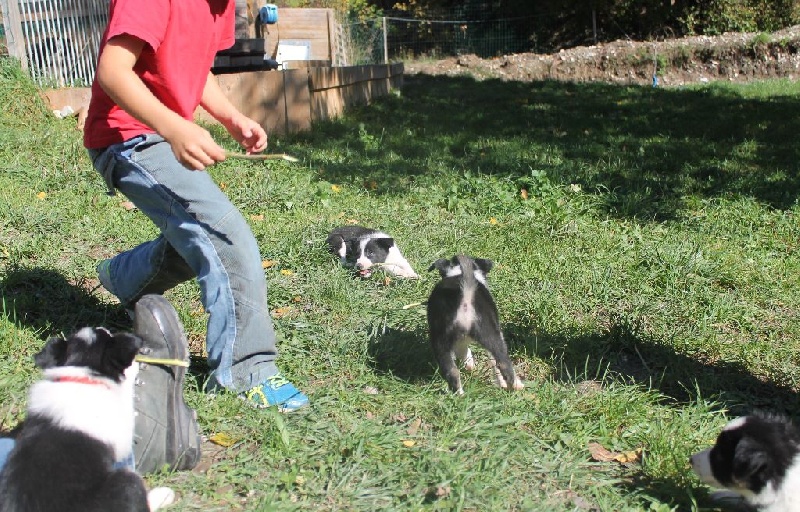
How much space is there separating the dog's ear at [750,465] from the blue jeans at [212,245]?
6.34 ft

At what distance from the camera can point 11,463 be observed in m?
2.32

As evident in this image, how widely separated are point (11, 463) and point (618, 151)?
301 inches

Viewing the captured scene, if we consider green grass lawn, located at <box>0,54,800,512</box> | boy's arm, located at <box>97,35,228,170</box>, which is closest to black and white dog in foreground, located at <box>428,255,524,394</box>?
green grass lawn, located at <box>0,54,800,512</box>

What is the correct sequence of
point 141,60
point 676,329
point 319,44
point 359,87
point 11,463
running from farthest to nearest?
1. point 319,44
2. point 359,87
3. point 676,329
4. point 141,60
5. point 11,463

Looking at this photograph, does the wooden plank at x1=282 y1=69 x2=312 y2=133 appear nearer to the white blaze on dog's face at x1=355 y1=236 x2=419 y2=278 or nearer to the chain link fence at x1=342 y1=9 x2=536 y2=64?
the white blaze on dog's face at x1=355 y1=236 x2=419 y2=278

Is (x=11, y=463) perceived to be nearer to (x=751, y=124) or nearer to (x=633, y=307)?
(x=633, y=307)

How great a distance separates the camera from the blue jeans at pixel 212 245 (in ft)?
10.8

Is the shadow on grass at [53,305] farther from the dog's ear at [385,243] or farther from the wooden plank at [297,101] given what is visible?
the wooden plank at [297,101]

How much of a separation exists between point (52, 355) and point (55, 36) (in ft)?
26.7

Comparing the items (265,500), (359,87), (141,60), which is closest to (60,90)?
(359,87)

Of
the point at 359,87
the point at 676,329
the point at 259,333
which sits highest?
the point at 359,87

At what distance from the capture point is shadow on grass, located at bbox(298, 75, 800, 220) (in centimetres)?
738

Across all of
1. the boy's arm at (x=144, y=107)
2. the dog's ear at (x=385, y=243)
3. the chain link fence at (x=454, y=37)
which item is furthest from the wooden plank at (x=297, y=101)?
the chain link fence at (x=454, y=37)

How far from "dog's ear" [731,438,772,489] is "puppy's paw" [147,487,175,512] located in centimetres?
199
